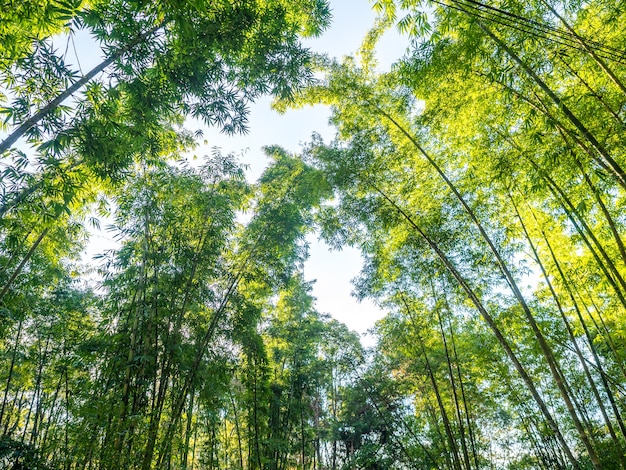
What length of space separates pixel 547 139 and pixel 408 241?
7.58 feet

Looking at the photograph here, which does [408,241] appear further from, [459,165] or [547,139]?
[547,139]

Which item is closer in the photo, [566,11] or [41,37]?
[41,37]

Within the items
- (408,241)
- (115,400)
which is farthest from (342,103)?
(115,400)

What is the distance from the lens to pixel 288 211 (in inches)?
207

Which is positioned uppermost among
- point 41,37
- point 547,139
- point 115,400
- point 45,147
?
point 41,37

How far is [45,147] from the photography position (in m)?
2.18

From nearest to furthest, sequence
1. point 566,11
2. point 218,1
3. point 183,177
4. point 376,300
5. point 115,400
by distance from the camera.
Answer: point 218,1, point 566,11, point 115,400, point 183,177, point 376,300

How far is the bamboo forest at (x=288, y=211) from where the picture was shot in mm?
2514

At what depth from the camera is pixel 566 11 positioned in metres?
2.93

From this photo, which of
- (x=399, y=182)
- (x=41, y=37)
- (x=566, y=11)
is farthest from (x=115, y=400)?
(x=566, y=11)

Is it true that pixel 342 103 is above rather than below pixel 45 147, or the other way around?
above

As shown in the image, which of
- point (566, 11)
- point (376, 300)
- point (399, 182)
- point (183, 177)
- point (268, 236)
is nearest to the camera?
point (566, 11)

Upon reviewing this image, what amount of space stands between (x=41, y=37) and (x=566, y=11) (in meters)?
4.63

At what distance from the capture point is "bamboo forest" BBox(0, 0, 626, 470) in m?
2.51
